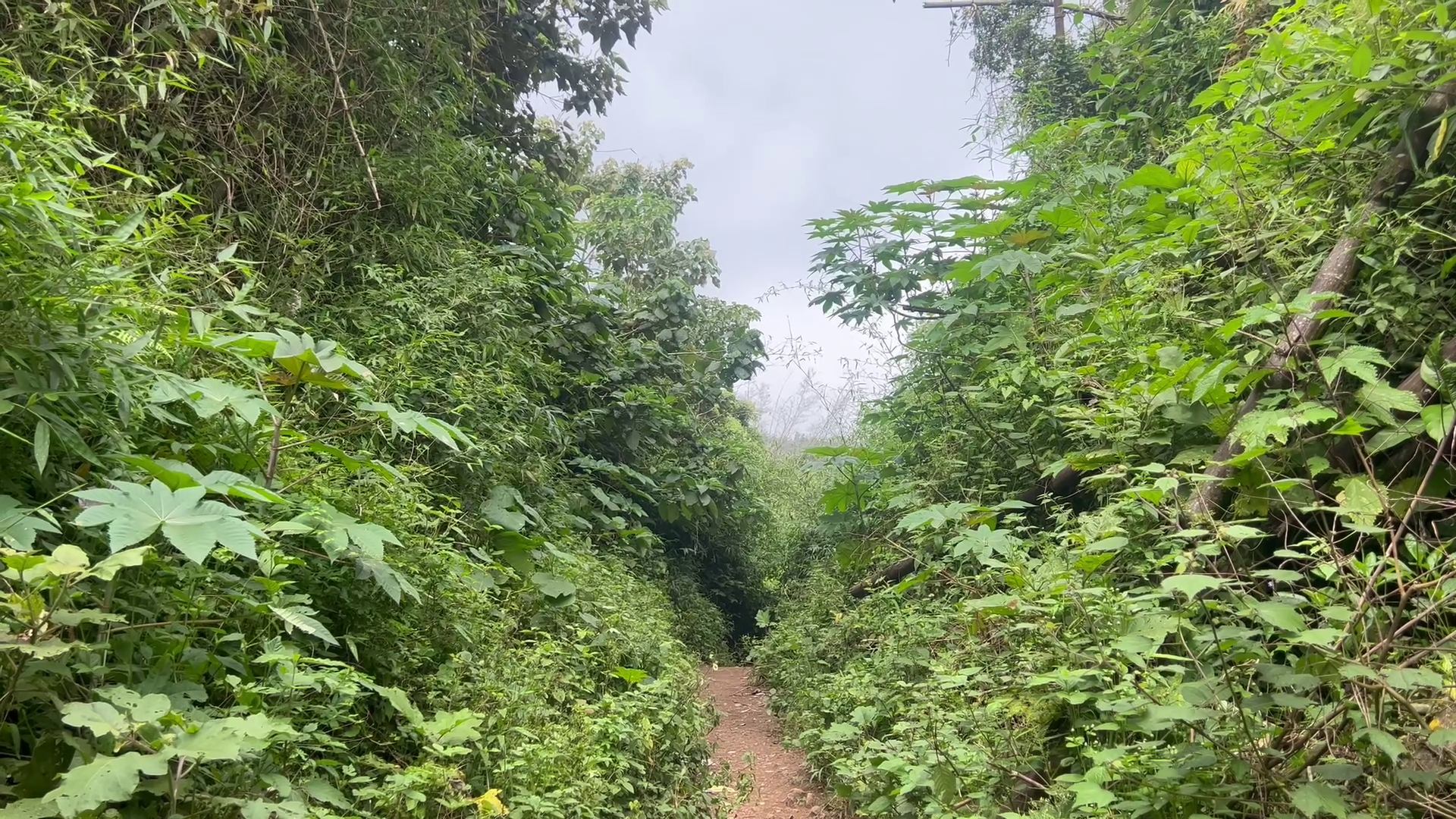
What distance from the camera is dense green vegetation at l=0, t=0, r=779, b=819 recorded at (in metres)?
1.54

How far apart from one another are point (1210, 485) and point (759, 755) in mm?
3871

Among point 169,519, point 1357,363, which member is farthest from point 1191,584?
point 169,519

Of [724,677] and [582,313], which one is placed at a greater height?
[582,313]

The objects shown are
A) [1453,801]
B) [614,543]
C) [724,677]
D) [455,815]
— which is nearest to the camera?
A: [1453,801]

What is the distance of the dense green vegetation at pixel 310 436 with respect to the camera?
154cm

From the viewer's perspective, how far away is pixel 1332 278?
2729mm

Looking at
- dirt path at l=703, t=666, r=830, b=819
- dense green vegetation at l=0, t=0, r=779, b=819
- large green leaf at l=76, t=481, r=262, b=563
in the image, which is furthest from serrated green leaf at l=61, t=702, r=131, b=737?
dirt path at l=703, t=666, r=830, b=819

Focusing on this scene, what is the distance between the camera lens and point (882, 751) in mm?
3145

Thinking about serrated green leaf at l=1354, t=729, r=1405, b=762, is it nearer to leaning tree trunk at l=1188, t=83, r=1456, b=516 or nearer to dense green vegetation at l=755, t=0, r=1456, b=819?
dense green vegetation at l=755, t=0, r=1456, b=819

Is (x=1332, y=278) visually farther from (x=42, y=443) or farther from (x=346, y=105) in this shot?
(x=346, y=105)

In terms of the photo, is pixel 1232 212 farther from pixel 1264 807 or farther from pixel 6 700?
pixel 6 700

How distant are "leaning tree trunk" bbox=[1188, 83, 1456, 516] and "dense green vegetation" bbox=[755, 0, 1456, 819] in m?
0.01

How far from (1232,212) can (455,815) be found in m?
4.23

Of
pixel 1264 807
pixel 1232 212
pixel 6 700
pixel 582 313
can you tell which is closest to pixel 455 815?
pixel 6 700
